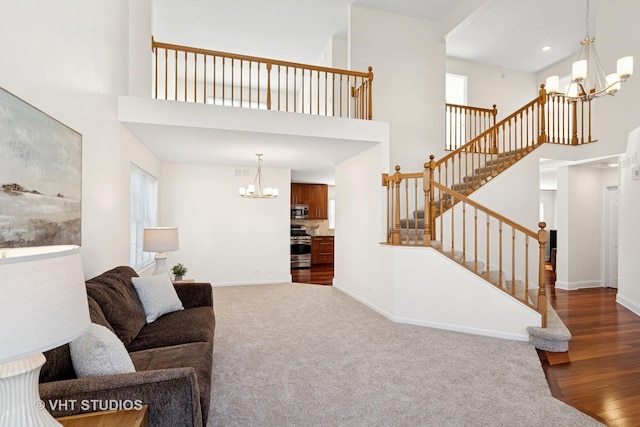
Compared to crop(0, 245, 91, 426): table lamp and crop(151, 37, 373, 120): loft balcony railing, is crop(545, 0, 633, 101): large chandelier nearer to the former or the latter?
crop(151, 37, 373, 120): loft balcony railing

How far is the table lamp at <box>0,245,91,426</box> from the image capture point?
2.56 ft

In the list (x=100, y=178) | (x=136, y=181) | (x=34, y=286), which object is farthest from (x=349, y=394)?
(x=136, y=181)

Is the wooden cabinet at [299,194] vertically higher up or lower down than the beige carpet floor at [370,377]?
higher up

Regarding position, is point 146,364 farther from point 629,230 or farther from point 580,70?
point 629,230

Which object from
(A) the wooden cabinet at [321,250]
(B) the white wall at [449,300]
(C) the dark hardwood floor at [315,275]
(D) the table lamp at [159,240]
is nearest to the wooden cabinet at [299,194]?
(A) the wooden cabinet at [321,250]

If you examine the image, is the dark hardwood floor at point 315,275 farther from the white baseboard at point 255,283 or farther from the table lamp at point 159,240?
the table lamp at point 159,240

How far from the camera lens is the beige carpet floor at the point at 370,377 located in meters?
2.13

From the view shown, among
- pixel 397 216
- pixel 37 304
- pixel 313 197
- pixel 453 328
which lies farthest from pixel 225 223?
pixel 37 304

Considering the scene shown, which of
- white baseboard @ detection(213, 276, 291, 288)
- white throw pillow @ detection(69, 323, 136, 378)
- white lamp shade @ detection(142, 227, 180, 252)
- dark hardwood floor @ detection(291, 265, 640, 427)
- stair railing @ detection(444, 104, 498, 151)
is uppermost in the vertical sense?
stair railing @ detection(444, 104, 498, 151)

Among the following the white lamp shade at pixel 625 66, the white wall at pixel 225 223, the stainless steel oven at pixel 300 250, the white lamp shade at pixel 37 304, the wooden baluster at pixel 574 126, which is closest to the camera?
the white lamp shade at pixel 37 304

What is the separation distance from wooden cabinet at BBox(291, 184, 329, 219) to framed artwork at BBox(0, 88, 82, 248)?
22.8 ft

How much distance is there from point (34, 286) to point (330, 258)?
874cm

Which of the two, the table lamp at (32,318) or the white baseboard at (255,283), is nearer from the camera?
the table lamp at (32,318)

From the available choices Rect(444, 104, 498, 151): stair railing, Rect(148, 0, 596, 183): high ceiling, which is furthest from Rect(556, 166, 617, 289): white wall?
Rect(148, 0, 596, 183): high ceiling
